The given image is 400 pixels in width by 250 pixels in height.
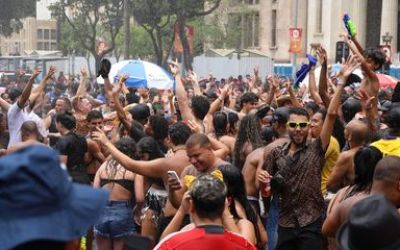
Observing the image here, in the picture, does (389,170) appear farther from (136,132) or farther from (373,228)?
(136,132)

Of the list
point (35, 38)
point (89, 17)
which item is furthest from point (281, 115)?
point (35, 38)

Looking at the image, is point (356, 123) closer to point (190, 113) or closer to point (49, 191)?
point (190, 113)

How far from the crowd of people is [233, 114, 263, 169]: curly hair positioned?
1 centimetres

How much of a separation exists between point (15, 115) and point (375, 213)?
8.62 meters

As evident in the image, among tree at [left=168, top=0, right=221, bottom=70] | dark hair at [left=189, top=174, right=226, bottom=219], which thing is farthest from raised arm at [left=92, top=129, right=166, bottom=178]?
tree at [left=168, top=0, right=221, bottom=70]

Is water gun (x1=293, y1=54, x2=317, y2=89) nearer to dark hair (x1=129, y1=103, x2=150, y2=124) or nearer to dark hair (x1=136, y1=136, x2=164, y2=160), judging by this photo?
dark hair (x1=129, y1=103, x2=150, y2=124)

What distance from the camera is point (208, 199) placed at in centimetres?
521

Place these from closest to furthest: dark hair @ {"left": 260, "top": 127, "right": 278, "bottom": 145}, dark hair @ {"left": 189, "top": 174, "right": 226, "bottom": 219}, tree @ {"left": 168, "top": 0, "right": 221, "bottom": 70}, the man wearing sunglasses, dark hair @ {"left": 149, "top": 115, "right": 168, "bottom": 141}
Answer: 1. dark hair @ {"left": 189, "top": 174, "right": 226, "bottom": 219}
2. the man wearing sunglasses
3. dark hair @ {"left": 149, "top": 115, "right": 168, "bottom": 141}
4. dark hair @ {"left": 260, "top": 127, "right": 278, "bottom": 145}
5. tree @ {"left": 168, "top": 0, "right": 221, "bottom": 70}

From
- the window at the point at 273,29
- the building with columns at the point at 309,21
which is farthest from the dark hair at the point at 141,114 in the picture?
the window at the point at 273,29

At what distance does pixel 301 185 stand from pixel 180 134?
1069 mm

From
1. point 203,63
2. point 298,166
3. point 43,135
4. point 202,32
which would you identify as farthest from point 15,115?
point 202,32

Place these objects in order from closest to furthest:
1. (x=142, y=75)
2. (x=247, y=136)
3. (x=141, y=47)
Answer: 1. (x=247, y=136)
2. (x=142, y=75)
3. (x=141, y=47)

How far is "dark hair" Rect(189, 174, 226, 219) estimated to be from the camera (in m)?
5.20

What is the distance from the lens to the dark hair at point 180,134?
8391 mm
